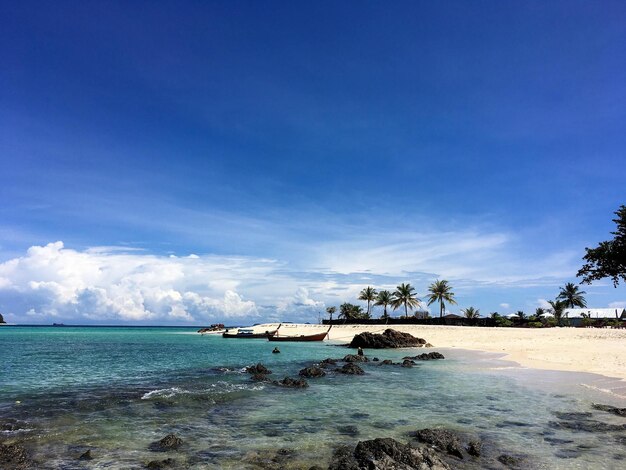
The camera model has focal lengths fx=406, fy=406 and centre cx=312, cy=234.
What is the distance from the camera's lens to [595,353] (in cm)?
3584

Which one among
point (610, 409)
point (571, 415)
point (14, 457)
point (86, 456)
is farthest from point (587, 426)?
point (14, 457)

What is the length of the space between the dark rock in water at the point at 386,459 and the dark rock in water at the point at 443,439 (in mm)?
1443

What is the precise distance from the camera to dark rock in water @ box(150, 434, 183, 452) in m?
13.2

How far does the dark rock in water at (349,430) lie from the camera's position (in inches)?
575

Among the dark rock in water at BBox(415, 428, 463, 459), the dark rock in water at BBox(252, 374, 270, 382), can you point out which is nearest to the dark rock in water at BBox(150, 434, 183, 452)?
the dark rock in water at BBox(415, 428, 463, 459)

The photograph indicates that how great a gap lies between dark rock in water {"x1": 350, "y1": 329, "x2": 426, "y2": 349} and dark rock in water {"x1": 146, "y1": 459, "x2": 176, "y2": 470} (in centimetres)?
4677

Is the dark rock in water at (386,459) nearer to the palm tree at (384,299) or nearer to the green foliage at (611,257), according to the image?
the green foliage at (611,257)

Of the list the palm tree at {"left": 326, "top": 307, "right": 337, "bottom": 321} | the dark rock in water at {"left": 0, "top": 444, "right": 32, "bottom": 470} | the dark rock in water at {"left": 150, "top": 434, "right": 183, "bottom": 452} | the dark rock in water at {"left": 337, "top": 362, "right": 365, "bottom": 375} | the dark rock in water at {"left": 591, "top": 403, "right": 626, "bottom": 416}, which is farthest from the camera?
the palm tree at {"left": 326, "top": 307, "right": 337, "bottom": 321}

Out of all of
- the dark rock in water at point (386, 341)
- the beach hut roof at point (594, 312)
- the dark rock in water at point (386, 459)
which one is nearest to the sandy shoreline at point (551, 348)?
the dark rock in water at point (386, 341)

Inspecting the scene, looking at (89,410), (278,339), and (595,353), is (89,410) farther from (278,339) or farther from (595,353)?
(278,339)


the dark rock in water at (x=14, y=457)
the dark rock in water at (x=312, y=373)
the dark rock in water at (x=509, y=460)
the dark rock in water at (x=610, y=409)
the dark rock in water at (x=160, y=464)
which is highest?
the dark rock in water at (x=610, y=409)

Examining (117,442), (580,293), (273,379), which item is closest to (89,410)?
(117,442)

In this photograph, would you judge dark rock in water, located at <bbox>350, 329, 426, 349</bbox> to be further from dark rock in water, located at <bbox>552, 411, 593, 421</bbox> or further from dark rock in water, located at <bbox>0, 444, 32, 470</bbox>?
dark rock in water, located at <bbox>0, 444, 32, 470</bbox>

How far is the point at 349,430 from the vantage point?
15.1 m
